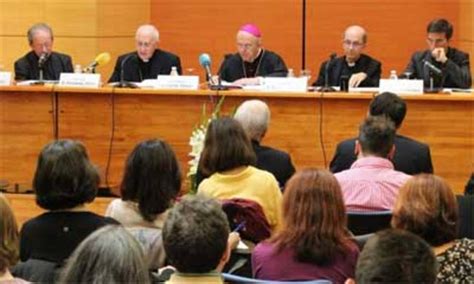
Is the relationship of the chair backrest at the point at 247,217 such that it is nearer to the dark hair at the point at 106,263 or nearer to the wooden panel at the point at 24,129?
the dark hair at the point at 106,263

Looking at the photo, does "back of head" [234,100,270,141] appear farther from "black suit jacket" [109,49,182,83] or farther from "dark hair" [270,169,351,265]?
"black suit jacket" [109,49,182,83]

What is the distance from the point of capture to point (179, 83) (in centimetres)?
714

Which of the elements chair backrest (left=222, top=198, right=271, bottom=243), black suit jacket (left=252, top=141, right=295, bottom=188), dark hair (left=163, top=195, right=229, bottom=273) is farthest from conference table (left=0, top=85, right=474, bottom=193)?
dark hair (left=163, top=195, right=229, bottom=273)

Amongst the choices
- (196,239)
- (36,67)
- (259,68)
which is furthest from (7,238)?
(36,67)

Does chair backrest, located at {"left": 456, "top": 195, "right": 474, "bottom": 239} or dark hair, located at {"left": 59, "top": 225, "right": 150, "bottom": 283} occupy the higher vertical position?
dark hair, located at {"left": 59, "top": 225, "right": 150, "bottom": 283}

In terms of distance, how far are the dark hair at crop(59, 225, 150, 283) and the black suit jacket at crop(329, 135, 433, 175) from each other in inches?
126

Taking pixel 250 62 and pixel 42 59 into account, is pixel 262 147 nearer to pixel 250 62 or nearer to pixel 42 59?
pixel 42 59

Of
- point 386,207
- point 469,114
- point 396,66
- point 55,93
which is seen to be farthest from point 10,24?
point 386,207

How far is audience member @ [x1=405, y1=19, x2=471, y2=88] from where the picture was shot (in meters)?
7.64

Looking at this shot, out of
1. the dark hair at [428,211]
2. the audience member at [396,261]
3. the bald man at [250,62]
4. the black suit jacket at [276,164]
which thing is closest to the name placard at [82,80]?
the bald man at [250,62]

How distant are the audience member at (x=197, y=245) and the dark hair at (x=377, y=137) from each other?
2.01 m

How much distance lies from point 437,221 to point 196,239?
40.9 inches

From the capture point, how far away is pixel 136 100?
720cm

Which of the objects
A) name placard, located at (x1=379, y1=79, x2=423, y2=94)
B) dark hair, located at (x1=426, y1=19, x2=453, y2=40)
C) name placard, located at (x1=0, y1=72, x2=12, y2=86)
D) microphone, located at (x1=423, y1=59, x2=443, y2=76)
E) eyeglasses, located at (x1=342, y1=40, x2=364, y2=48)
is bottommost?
name placard, located at (x1=379, y1=79, x2=423, y2=94)
